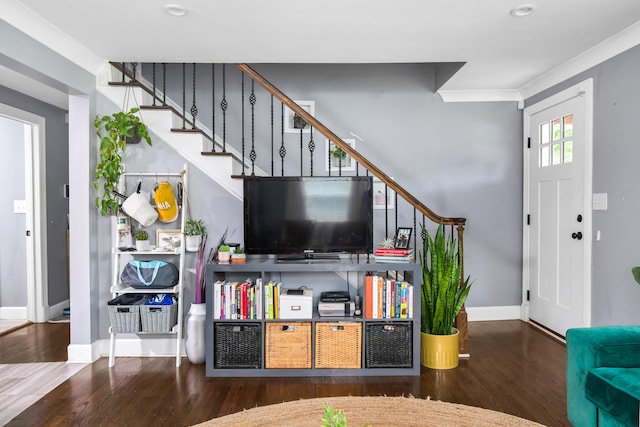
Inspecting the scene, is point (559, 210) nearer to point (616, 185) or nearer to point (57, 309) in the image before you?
point (616, 185)

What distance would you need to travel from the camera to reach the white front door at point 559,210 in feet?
11.3

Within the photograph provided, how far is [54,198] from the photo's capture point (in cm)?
470

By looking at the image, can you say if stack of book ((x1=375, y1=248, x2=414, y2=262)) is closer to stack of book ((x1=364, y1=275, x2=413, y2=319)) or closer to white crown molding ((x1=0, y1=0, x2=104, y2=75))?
stack of book ((x1=364, y1=275, x2=413, y2=319))

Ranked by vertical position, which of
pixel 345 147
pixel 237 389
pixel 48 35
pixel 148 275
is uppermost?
pixel 48 35

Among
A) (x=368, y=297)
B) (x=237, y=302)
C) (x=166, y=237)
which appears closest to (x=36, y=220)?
(x=166, y=237)

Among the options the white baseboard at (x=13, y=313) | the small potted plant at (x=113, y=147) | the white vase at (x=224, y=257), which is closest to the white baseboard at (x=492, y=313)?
the white vase at (x=224, y=257)

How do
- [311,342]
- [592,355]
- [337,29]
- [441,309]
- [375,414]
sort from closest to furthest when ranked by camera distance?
[592,355]
[375,414]
[337,29]
[311,342]
[441,309]

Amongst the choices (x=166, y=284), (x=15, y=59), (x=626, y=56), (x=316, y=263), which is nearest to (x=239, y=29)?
(x=15, y=59)

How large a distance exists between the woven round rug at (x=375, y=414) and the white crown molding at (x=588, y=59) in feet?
8.31

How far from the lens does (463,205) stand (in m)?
4.42

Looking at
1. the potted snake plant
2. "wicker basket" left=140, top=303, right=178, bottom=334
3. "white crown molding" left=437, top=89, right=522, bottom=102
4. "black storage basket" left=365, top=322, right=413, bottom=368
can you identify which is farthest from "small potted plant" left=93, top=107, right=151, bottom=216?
"white crown molding" left=437, top=89, right=522, bottom=102

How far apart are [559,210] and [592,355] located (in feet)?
6.95

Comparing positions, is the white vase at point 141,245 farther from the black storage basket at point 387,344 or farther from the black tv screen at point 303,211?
the black storage basket at point 387,344

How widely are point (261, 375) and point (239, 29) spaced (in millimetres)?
2349
